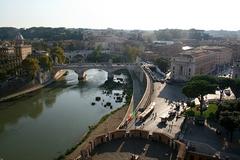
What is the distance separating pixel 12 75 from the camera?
33375 mm

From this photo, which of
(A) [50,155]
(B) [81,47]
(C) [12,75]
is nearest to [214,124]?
(A) [50,155]

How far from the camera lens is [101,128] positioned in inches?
769

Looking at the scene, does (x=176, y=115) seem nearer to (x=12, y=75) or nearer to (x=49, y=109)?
(x=49, y=109)

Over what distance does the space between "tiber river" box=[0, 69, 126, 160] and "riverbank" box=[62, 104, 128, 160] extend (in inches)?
28.3

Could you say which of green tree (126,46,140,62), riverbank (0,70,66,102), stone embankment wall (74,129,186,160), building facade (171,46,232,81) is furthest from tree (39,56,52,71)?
stone embankment wall (74,129,186,160)

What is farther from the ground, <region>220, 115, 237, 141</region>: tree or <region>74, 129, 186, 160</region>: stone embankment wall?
<region>74, 129, 186, 160</region>: stone embankment wall

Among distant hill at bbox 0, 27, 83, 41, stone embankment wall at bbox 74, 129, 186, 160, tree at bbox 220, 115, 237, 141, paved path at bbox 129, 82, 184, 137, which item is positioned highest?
distant hill at bbox 0, 27, 83, 41

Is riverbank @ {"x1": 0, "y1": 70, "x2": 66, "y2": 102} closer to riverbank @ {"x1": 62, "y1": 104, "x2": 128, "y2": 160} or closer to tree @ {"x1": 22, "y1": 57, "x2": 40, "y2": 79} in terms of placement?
tree @ {"x1": 22, "y1": 57, "x2": 40, "y2": 79}

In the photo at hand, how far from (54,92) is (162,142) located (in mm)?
23411

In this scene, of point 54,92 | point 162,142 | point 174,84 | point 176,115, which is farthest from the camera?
point 54,92

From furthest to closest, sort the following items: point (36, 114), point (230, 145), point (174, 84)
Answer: point (174, 84), point (36, 114), point (230, 145)

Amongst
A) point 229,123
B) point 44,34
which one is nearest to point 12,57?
point 229,123

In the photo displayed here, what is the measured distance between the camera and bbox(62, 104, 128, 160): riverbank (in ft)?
51.9

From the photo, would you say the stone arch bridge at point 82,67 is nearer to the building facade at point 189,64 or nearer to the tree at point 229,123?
the building facade at point 189,64
